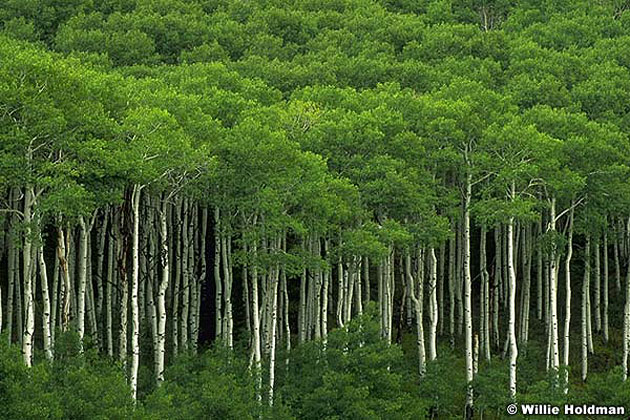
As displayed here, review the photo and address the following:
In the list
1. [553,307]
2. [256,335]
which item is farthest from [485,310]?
[256,335]

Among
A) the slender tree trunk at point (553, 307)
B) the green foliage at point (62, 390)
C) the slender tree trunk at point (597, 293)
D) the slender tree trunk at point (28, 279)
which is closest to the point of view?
the green foliage at point (62, 390)

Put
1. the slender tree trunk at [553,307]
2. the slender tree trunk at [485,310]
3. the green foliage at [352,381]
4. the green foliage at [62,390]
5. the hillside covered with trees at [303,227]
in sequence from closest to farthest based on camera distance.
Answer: the green foliage at [62,390] → the hillside covered with trees at [303,227] → the green foliage at [352,381] → the slender tree trunk at [553,307] → the slender tree trunk at [485,310]

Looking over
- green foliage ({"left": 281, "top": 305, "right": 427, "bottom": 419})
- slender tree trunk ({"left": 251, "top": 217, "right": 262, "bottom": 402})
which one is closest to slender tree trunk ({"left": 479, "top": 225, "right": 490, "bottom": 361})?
green foliage ({"left": 281, "top": 305, "right": 427, "bottom": 419})

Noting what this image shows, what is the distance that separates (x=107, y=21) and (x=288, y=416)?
4880cm

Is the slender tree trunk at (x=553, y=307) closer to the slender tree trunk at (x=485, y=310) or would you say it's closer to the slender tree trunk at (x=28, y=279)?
the slender tree trunk at (x=485, y=310)

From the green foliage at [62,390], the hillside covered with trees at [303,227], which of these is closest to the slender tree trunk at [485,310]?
the hillside covered with trees at [303,227]

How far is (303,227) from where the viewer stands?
45.0 metres

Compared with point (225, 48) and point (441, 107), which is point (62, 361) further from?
point (225, 48)

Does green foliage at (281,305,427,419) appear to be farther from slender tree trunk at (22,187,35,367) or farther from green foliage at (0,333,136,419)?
slender tree trunk at (22,187,35,367)

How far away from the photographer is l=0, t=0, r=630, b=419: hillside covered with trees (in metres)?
38.6

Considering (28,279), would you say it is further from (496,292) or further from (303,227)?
(496,292)

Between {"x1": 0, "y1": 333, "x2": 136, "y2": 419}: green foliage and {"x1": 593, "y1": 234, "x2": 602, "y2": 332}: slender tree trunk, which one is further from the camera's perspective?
{"x1": 593, "y1": 234, "x2": 602, "y2": 332}: slender tree trunk

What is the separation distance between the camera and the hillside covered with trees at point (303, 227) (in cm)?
3862

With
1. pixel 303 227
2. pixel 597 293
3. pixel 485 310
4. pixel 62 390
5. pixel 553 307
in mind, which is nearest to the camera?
pixel 62 390
